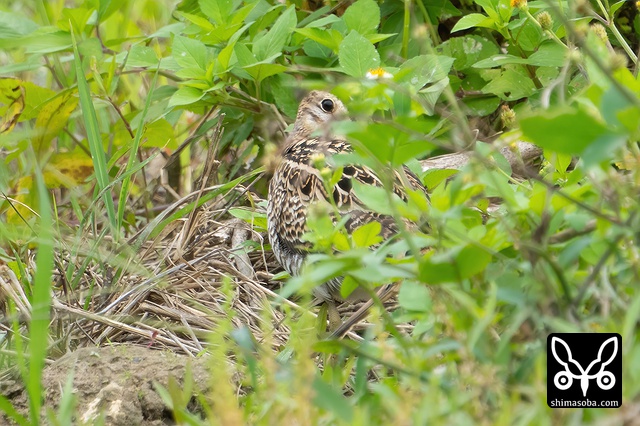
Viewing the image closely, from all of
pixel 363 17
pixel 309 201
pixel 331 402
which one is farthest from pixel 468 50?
pixel 331 402

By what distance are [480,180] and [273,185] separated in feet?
7.41

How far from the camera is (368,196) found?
2.30 meters

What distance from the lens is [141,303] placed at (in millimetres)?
3842

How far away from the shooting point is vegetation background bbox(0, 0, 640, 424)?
1.91 m

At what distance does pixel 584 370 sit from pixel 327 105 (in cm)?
290

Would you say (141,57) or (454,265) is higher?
(454,265)

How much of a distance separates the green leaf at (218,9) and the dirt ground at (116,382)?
1741mm

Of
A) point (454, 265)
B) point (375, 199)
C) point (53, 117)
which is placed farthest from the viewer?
point (53, 117)

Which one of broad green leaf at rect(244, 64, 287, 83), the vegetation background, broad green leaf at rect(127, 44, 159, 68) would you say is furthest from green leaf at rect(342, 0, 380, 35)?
broad green leaf at rect(127, 44, 159, 68)

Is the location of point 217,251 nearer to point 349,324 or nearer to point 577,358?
point 349,324

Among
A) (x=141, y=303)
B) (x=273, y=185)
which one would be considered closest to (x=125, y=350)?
(x=141, y=303)

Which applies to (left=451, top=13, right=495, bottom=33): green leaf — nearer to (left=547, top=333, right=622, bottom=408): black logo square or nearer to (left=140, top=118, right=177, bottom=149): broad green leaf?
(left=140, top=118, right=177, bottom=149): broad green leaf

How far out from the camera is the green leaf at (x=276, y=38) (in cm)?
418

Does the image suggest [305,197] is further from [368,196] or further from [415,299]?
[415,299]
